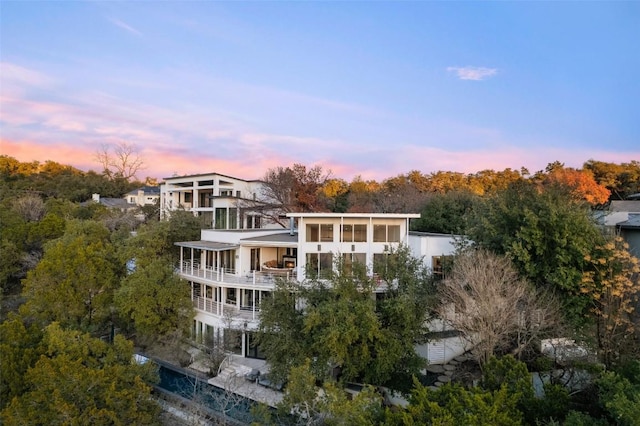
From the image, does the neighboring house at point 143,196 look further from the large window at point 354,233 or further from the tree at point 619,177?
the tree at point 619,177

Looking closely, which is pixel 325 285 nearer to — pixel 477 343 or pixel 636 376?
pixel 477 343

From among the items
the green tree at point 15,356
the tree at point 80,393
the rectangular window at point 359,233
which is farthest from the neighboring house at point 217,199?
the tree at point 80,393

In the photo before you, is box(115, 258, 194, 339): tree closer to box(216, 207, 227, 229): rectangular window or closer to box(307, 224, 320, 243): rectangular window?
box(307, 224, 320, 243): rectangular window

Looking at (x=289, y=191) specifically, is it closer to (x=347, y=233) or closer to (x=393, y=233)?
(x=347, y=233)

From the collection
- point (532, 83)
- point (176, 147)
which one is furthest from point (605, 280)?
point (176, 147)

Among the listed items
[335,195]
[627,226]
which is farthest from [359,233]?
[335,195]

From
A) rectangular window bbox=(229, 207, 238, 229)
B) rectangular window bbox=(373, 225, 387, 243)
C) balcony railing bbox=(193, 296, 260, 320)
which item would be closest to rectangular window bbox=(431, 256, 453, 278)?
rectangular window bbox=(373, 225, 387, 243)

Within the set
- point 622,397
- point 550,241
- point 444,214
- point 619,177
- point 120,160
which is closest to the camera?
point 622,397
